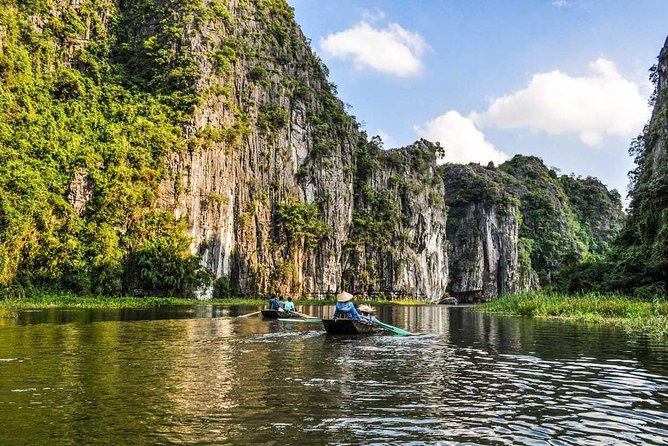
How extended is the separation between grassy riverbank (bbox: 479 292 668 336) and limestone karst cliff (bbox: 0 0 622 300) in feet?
129

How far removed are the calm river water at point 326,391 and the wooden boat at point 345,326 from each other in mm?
1517

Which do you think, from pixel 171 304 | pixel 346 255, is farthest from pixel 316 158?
pixel 171 304

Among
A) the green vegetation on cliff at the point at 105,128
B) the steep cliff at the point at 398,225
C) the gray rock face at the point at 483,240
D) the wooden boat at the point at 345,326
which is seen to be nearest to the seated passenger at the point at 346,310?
the wooden boat at the point at 345,326

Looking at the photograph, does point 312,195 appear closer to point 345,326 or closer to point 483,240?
point 483,240

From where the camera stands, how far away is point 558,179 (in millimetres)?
144625

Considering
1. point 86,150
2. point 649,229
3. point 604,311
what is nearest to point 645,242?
point 649,229

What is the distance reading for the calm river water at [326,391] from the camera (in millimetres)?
7551

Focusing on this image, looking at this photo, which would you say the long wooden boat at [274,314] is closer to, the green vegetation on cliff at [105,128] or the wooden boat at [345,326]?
the wooden boat at [345,326]

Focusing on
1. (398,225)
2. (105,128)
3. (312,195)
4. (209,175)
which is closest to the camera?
(105,128)

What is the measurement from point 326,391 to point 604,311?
24.9 meters

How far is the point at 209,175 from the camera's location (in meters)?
69.9

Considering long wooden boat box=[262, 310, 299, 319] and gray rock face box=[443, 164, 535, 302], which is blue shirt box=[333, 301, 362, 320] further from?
gray rock face box=[443, 164, 535, 302]

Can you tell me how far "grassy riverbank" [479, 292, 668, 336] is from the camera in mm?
24422

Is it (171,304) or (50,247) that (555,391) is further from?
(50,247)
